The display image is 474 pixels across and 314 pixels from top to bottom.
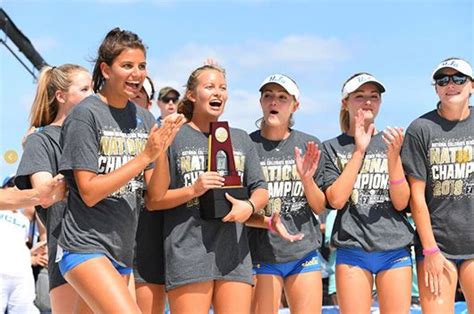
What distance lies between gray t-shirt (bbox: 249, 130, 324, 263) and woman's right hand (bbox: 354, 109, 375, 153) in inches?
16.7

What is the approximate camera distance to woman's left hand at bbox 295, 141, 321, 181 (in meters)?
5.43

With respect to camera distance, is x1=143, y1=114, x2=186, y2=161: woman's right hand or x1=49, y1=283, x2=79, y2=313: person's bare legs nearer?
x1=143, y1=114, x2=186, y2=161: woman's right hand

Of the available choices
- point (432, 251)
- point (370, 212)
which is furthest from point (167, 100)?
point (432, 251)

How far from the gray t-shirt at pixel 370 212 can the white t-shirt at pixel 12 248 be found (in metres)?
3.38

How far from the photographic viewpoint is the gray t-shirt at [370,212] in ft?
18.4

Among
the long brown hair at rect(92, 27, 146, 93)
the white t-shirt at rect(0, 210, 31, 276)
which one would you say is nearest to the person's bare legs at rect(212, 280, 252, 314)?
the long brown hair at rect(92, 27, 146, 93)

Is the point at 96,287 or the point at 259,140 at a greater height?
the point at 259,140

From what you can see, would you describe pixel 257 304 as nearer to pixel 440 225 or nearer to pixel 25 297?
pixel 440 225

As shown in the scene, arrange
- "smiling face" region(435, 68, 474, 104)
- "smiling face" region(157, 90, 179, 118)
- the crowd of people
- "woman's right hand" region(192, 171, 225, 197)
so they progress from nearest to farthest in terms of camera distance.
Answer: the crowd of people, "woman's right hand" region(192, 171, 225, 197), "smiling face" region(435, 68, 474, 104), "smiling face" region(157, 90, 179, 118)

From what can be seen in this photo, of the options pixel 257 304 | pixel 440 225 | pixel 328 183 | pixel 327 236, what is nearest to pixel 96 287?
pixel 257 304

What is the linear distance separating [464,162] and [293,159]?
4.11 ft

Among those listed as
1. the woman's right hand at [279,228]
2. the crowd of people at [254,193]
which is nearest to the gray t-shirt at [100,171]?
the crowd of people at [254,193]

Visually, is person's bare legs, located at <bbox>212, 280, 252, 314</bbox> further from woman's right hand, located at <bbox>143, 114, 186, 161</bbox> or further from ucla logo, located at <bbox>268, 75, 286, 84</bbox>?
ucla logo, located at <bbox>268, 75, 286, 84</bbox>

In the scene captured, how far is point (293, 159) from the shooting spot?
5.73m
